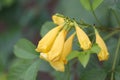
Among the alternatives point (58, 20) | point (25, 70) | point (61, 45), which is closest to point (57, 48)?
point (61, 45)

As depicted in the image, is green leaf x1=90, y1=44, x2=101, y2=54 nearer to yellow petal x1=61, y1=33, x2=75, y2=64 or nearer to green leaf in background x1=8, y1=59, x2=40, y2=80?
yellow petal x1=61, y1=33, x2=75, y2=64

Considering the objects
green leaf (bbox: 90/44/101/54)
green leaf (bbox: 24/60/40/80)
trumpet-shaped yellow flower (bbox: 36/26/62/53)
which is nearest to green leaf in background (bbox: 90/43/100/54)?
green leaf (bbox: 90/44/101/54)

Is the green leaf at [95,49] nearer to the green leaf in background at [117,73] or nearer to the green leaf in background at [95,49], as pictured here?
the green leaf in background at [95,49]

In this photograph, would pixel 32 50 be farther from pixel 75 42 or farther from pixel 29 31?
pixel 29 31

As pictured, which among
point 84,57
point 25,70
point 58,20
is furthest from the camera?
point 25,70

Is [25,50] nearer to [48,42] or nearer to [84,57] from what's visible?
[48,42]

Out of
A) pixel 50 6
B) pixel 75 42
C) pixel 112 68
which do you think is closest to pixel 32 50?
pixel 75 42

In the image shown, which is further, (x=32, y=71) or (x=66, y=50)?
(x=32, y=71)

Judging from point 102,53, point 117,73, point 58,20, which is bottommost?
point 117,73

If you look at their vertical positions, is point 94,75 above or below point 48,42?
below
